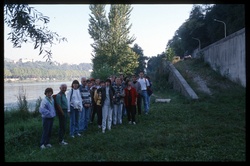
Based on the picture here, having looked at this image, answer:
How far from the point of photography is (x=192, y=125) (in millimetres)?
8188

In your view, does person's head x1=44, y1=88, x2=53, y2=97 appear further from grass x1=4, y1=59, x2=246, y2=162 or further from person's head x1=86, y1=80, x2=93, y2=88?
person's head x1=86, y1=80, x2=93, y2=88

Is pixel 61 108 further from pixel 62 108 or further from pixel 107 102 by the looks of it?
pixel 107 102

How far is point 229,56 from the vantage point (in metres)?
14.0

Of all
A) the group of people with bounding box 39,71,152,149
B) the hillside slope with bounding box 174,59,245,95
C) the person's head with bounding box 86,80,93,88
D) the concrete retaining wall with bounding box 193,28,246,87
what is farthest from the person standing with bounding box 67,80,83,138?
the hillside slope with bounding box 174,59,245,95

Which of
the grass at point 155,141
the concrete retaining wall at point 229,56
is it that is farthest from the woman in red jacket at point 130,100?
the concrete retaining wall at point 229,56

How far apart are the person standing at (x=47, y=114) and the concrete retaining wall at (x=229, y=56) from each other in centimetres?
726

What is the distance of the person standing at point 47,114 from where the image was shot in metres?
6.61

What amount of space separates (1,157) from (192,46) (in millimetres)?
35273

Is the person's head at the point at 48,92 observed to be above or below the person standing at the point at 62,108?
above

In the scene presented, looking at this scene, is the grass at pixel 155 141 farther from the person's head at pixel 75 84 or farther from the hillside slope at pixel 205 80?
the hillside slope at pixel 205 80

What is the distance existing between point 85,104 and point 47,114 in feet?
5.71
